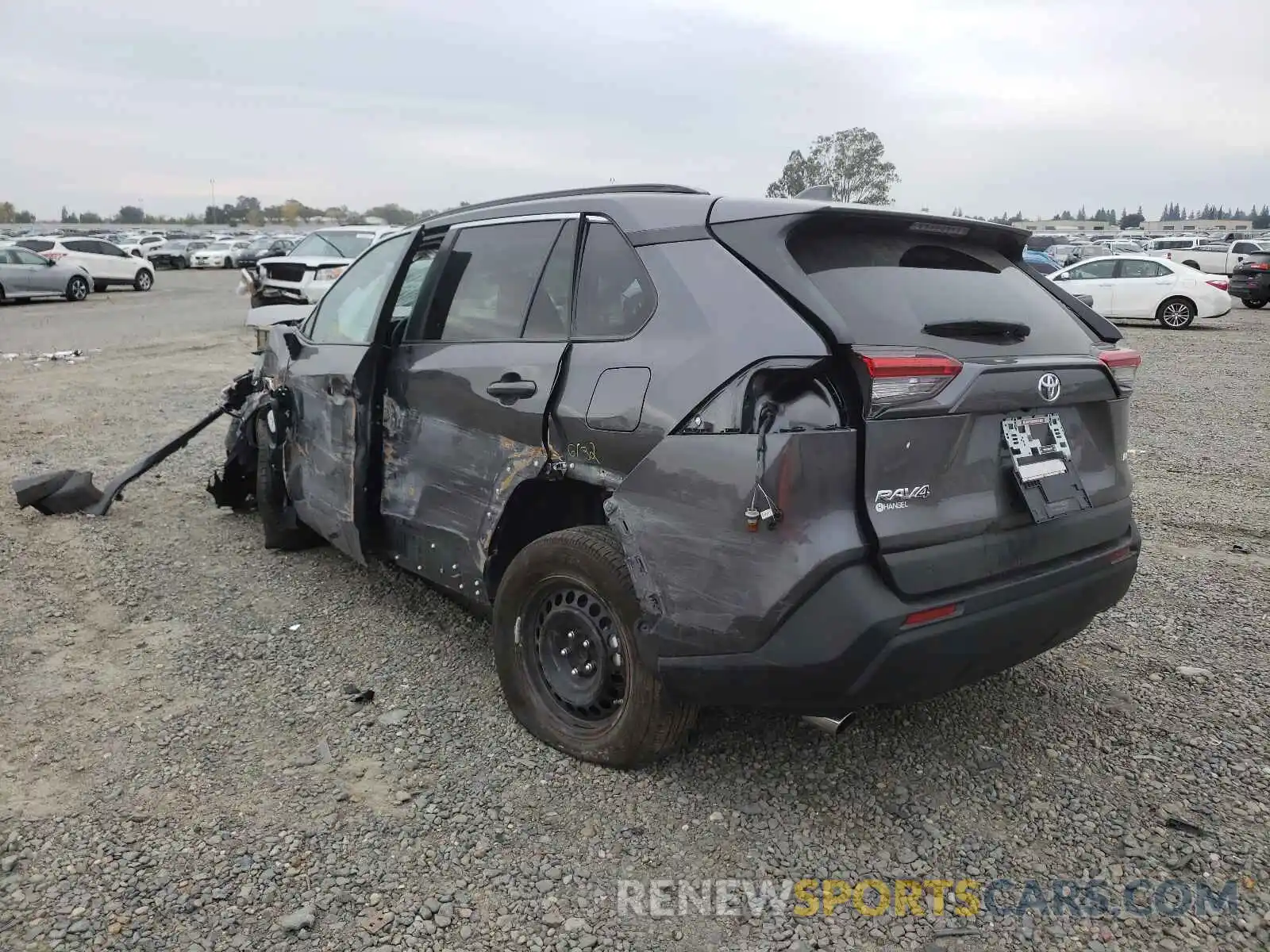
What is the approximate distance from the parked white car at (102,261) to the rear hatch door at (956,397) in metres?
29.5

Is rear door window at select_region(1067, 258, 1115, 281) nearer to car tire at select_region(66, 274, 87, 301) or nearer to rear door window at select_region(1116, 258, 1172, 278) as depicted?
rear door window at select_region(1116, 258, 1172, 278)

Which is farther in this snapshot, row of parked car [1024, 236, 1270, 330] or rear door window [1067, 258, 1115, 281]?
rear door window [1067, 258, 1115, 281]

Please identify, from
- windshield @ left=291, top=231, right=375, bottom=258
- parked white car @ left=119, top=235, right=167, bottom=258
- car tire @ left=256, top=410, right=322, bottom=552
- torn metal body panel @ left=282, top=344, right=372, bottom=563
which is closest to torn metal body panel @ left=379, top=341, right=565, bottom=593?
torn metal body panel @ left=282, top=344, right=372, bottom=563

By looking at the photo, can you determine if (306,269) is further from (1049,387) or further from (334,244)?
(1049,387)

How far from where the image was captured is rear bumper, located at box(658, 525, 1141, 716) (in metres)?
2.37

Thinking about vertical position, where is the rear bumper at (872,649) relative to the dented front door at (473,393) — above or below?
below

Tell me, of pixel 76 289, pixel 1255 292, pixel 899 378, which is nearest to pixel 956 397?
pixel 899 378

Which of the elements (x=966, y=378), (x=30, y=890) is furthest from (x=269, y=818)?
(x=966, y=378)

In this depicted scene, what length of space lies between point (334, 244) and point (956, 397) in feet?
58.6

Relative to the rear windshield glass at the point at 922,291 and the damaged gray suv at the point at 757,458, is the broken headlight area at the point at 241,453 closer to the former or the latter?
the damaged gray suv at the point at 757,458

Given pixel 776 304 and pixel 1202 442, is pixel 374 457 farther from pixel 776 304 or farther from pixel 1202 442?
pixel 1202 442

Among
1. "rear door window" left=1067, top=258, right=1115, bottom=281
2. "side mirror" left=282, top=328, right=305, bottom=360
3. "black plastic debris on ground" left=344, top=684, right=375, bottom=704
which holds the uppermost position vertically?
"rear door window" left=1067, top=258, right=1115, bottom=281

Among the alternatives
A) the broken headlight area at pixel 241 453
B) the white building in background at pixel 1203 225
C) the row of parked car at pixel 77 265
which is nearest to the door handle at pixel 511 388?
the broken headlight area at pixel 241 453

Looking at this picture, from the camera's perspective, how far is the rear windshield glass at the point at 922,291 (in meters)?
2.59
